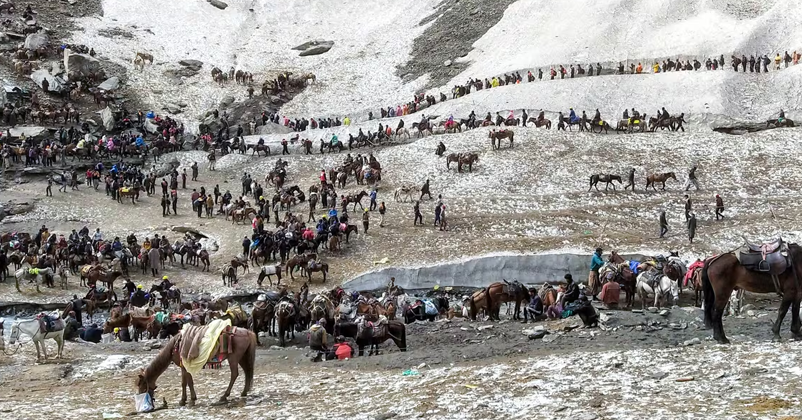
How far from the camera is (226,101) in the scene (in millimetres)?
A: 63938

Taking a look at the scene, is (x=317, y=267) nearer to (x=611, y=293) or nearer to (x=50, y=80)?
(x=611, y=293)

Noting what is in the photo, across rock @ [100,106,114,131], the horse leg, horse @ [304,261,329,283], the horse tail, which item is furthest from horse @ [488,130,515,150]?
the horse leg

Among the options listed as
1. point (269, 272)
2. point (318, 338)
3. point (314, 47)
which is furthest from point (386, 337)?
point (314, 47)

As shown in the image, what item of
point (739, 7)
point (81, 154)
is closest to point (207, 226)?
point (81, 154)

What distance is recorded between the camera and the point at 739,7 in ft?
202

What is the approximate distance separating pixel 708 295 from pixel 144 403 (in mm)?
10974

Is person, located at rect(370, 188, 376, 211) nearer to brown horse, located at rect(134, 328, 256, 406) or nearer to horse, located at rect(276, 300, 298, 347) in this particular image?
horse, located at rect(276, 300, 298, 347)

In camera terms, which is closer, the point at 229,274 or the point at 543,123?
the point at 229,274

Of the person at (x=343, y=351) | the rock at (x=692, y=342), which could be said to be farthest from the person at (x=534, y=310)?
the rock at (x=692, y=342)

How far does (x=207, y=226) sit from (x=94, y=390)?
2362 cm

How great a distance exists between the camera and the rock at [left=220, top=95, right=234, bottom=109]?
2500 inches

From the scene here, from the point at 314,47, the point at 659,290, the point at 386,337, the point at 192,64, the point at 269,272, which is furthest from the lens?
the point at 314,47

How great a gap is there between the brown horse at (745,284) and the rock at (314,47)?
63.0 m

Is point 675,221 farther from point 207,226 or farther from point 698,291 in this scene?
point 207,226
